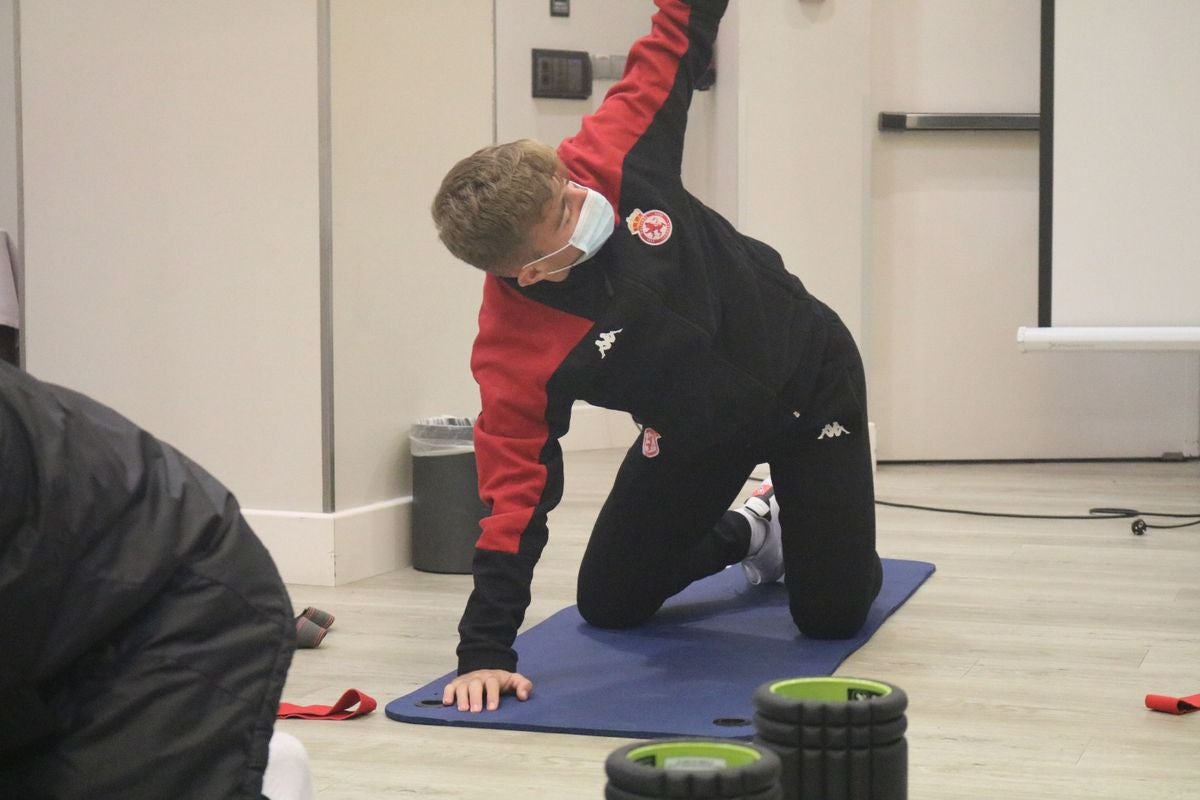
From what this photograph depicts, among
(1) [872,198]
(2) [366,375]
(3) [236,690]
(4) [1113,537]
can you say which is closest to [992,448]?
(1) [872,198]

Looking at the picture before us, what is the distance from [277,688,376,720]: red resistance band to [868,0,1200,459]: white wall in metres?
3.05

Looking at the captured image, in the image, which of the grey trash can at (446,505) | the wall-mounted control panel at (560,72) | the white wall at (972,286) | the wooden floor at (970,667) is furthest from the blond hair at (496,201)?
the wall-mounted control panel at (560,72)

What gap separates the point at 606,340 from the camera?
1922 mm

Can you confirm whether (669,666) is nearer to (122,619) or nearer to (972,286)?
(122,619)

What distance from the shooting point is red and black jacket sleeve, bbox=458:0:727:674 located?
1921mm

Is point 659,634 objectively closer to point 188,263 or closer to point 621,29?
point 188,263

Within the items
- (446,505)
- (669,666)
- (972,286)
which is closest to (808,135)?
(972,286)

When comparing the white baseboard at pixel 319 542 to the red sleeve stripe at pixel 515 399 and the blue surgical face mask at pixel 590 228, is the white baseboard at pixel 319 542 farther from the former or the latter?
the blue surgical face mask at pixel 590 228

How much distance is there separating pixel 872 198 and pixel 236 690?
385 centimetres

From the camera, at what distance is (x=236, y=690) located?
1003 mm

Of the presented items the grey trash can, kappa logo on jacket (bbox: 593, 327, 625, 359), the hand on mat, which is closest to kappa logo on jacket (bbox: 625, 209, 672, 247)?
kappa logo on jacket (bbox: 593, 327, 625, 359)

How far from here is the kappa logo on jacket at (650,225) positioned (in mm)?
1918

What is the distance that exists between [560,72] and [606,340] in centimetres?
326

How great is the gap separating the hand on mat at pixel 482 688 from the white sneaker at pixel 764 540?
79 cm
